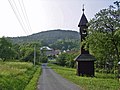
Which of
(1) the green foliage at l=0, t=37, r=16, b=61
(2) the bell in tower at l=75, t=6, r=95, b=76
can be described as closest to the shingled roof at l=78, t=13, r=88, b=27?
(2) the bell in tower at l=75, t=6, r=95, b=76

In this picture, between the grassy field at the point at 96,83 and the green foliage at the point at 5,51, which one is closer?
the grassy field at the point at 96,83

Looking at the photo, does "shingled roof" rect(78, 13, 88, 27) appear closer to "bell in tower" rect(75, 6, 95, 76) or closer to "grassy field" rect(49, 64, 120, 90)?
"bell in tower" rect(75, 6, 95, 76)

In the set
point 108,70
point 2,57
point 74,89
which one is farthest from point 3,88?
point 2,57

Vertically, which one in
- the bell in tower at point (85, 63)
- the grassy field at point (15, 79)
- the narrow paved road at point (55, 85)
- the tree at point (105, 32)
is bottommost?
the narrow paved road at point (55, 85)

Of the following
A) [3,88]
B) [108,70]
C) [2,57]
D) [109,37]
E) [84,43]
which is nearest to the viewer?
[3,88]

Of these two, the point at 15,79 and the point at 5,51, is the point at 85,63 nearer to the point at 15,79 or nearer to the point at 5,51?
the point at 15,79

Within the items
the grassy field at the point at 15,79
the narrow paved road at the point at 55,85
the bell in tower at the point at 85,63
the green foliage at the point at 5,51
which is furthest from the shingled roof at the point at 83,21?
the green foliage at the point at 5,51

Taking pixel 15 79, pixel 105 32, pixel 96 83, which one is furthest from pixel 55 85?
pixel 105 32

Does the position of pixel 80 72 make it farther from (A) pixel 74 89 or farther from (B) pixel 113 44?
(A) pixel 74 89

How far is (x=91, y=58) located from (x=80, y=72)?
2.91m

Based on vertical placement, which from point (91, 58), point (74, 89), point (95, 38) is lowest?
point (74, 89)

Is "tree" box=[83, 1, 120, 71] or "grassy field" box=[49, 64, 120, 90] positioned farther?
"tree" box=[83, 1, 120, 71]

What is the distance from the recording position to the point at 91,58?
41.2 meters

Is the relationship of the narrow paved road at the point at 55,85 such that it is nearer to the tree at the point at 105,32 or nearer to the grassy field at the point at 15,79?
the grassy field at the point at 15,79
